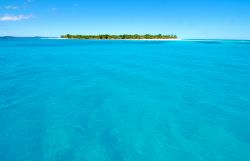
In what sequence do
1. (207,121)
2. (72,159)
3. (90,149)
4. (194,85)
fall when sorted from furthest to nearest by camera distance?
(194,85) → (207,121) → (90,149) → (72,159)

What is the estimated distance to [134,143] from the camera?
633 centimetres

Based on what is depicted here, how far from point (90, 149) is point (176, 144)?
2.31m

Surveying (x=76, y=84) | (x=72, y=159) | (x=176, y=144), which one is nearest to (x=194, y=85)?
(x=76, y=84)

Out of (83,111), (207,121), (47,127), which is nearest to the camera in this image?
(47,127)

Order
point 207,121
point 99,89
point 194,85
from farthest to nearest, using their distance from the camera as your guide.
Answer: point 194,85, point 99,89, point 207,121

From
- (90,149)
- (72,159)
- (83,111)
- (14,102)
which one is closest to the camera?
(72,159)

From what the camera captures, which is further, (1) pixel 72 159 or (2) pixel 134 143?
(2) pixel 134 143

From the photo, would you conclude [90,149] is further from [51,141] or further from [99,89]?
[99,89]

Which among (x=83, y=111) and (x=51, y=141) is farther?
(x=83, y=111)

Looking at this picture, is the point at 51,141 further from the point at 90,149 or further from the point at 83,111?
the point at 83,111

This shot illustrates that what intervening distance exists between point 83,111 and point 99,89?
11.8 ft

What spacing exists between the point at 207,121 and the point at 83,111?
14.4 feet

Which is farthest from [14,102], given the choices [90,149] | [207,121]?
[207,121]

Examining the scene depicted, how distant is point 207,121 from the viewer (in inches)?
308
